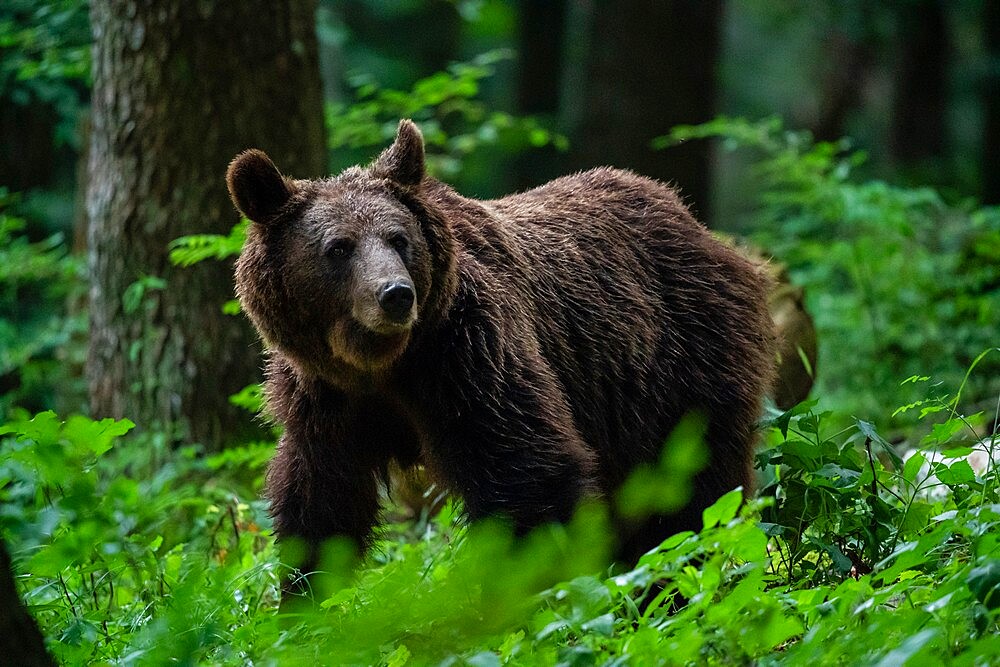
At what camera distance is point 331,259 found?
4.66 meters

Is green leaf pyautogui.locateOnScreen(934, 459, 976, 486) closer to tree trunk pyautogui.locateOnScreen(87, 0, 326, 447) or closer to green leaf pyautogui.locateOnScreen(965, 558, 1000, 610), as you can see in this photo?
green leaf pyautogui.locateOnScreen(965, 558, 1000, 610)

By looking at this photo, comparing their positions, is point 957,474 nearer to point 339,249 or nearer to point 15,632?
point 339,249

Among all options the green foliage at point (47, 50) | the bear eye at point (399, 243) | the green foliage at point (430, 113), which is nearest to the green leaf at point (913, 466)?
the bear eye at point (399, 243)

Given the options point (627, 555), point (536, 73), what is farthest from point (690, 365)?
point (536, 73)

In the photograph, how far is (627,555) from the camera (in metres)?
5.92

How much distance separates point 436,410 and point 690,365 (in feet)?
5.05

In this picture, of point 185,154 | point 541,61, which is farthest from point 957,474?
point 541,61

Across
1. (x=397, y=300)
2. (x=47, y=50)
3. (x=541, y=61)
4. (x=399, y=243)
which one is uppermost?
(x=47, y=50)

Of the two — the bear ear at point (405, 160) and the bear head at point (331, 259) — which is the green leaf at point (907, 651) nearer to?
the bear head at point (331, 259)

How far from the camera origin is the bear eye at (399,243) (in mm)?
4680

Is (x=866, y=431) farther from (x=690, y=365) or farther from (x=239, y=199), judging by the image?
(x=239, y=199)

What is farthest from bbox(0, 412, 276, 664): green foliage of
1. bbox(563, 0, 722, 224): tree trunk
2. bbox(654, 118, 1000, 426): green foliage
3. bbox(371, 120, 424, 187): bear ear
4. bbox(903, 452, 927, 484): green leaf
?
bbox(563, 0, 722, 224): tree trunk

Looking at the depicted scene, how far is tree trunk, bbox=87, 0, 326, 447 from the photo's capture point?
7059mm

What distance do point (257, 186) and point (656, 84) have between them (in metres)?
8.64
